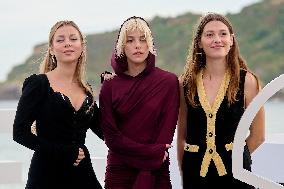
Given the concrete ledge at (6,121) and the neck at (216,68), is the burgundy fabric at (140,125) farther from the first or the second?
the concrete ledge at (6,121)

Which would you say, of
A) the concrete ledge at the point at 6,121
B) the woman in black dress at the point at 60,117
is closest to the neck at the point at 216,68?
the woman in black dress at the point at 60,117

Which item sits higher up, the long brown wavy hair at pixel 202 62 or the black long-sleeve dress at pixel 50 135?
the long brown wavy hair at pixel 202 62

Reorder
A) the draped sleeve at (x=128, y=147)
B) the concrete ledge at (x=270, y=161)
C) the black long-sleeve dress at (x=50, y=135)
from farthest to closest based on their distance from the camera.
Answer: the concrete ledge at (x=270, y=161)
the draped sleeve at (x=128, y=147)
the black long-sleeve dress at (x=50, y=135)

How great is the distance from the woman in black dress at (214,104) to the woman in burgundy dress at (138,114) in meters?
0.10

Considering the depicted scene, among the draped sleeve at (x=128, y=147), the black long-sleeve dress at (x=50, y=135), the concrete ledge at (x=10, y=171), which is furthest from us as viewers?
the concrete ledge at (x=10, y=171)

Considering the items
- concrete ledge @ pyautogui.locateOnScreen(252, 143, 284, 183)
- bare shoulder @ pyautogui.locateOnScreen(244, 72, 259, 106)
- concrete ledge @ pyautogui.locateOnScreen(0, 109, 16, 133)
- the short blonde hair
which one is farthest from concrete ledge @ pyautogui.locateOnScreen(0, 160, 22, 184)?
bare shoulder @ pyautogui.locateOnScreen(244, 72, 259, 106)

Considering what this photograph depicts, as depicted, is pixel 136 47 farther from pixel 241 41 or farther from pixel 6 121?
pixel 241 41

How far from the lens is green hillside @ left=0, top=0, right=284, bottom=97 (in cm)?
4206

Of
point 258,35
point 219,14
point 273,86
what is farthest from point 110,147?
point 258,35

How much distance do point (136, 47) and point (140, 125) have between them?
12.9 inches

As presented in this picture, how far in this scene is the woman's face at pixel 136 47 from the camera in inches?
124

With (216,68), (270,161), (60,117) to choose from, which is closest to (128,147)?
(60,117)

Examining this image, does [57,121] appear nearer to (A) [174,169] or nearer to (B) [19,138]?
(B) [19,138]

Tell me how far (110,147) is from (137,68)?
0.36m
